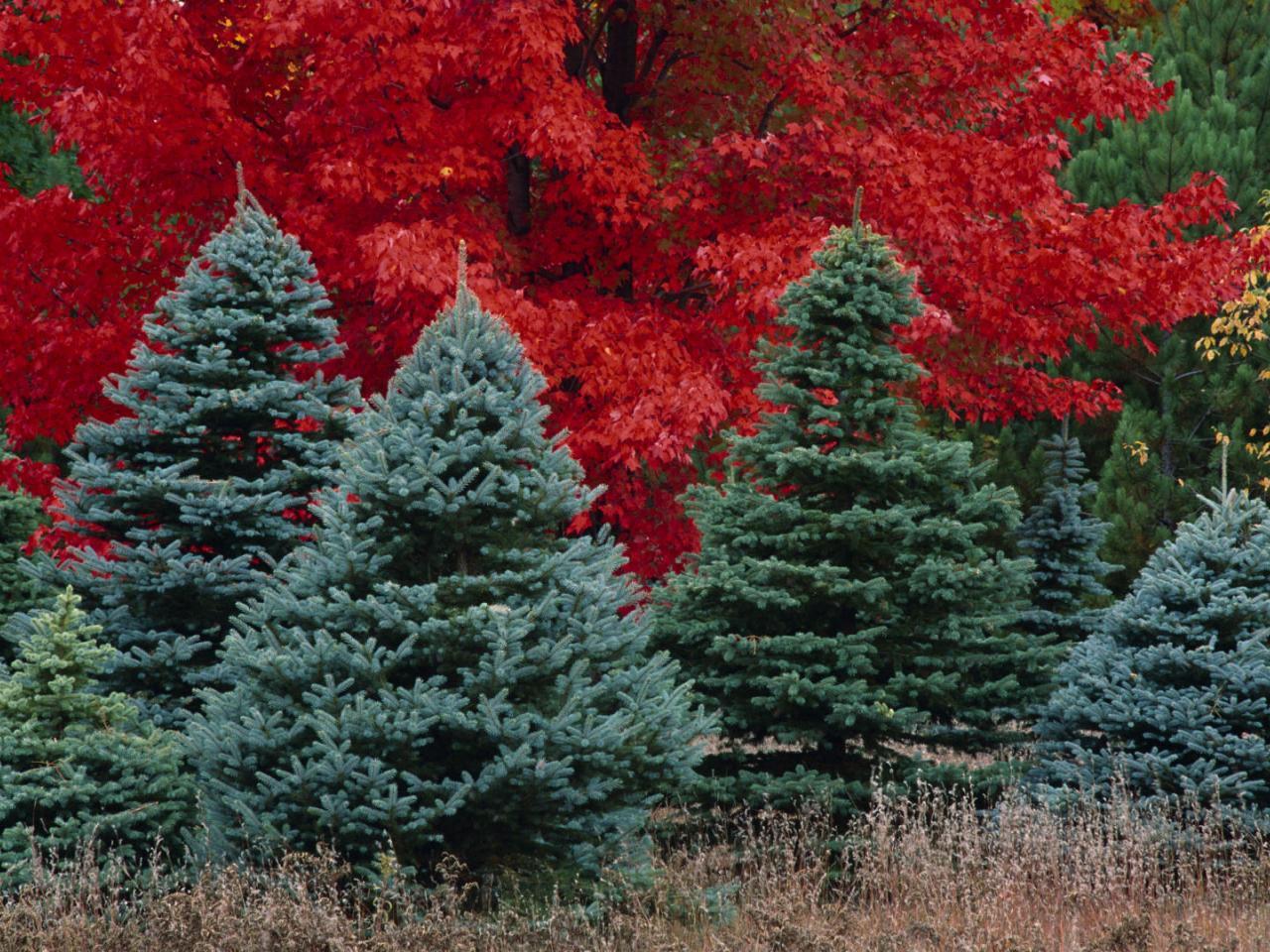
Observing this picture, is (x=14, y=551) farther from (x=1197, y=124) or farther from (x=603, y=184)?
(x=1197, y=124)

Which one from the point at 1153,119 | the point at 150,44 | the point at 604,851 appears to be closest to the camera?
the point at 604,851

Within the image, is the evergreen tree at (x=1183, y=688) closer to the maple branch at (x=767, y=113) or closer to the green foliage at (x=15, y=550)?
the maple branch at (x=767, y=113)

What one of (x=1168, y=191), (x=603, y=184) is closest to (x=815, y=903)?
(x=603, y=184)

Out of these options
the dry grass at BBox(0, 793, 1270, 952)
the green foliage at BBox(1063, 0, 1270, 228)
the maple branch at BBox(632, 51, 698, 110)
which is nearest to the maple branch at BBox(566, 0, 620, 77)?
the maple branch at BBox(632, 51, 698, 110)

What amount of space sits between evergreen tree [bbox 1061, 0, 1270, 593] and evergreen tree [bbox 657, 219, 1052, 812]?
7.46m

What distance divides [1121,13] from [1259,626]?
60.3 ft

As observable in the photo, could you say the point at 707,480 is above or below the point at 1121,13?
below

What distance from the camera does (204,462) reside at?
880 cm

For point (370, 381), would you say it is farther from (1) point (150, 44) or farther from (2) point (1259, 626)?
(2) point (1259, 626)

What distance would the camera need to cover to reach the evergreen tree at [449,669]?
5.90 metres

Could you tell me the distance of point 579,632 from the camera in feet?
20.8

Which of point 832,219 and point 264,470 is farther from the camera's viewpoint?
point 832,219

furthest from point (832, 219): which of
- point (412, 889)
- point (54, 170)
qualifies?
point (54, 170)

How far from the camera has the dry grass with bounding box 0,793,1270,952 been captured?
5.65m
